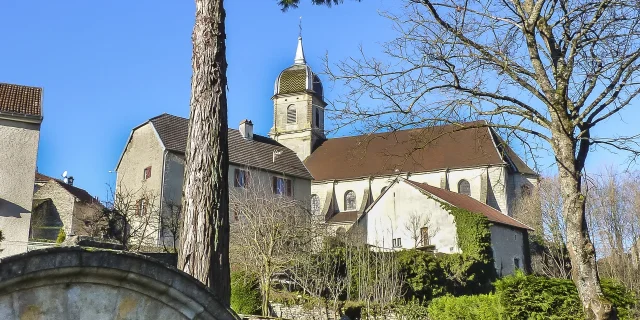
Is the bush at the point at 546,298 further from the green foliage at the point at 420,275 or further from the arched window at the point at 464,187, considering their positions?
the arched window at the point at 464,187

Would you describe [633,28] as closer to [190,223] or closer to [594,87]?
[594,87]

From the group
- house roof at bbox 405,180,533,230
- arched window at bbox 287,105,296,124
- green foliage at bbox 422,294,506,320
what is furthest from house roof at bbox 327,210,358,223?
green foliage at bbox 422,294,506,320

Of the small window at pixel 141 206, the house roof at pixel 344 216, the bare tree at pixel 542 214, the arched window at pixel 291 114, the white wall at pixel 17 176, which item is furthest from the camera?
the arched window at pixel 291 114

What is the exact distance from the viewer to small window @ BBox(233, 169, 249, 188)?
38.2m

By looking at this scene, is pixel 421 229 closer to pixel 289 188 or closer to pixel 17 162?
pixel 289 188

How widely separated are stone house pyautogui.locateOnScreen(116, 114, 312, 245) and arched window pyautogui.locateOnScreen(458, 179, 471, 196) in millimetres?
13137

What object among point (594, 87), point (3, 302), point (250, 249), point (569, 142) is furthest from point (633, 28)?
point (250, 249)

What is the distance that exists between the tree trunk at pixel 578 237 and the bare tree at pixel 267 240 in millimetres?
13090

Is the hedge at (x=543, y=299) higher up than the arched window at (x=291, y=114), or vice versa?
the arched window at (x=291, y=114)

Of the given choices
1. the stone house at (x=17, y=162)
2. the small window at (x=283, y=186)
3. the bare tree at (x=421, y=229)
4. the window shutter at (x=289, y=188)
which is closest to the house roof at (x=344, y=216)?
the window shutter at (x=289, y=188)

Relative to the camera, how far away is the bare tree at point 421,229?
3291 centimetres

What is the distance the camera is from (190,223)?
24.7 feet

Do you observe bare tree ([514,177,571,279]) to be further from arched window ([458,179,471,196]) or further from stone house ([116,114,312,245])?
stone house ([116,114,312,245])

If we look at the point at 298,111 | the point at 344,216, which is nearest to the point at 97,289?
the point at 344,216
